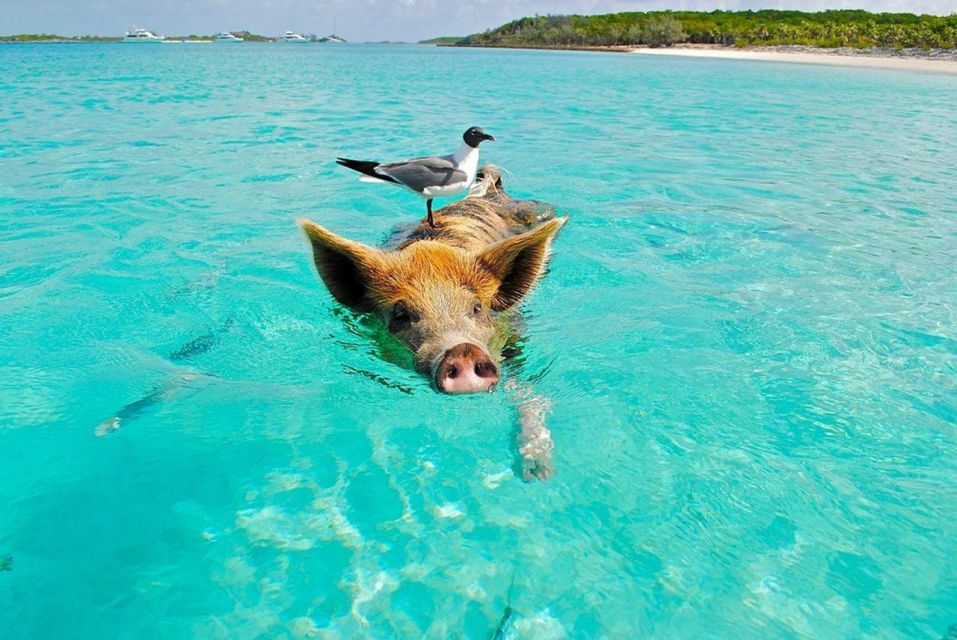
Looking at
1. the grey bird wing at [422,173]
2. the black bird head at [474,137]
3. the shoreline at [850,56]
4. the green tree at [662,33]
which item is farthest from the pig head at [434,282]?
the green tree at [662,33]

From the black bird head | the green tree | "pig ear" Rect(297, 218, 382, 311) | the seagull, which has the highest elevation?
the green tree

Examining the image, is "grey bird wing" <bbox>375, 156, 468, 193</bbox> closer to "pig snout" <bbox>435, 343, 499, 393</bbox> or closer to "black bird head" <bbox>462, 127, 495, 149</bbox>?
"black bird head" <bbox>462, 127, 495, 149</bbox>

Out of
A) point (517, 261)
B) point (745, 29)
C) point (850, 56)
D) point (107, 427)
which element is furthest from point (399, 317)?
point (745, 29)

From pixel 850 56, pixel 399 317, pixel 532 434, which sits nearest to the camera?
pixel 532 434

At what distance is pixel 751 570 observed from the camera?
357 centimetres

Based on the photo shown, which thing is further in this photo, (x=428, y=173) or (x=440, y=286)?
(x=428, y=173)

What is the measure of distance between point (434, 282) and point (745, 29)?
12536 cm

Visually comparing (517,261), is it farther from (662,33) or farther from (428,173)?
(662,33)

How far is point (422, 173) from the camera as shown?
7168 mm

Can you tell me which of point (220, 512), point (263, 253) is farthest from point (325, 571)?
point (263, 253)

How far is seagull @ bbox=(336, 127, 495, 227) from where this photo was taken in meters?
7.15

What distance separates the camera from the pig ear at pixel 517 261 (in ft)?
17.0

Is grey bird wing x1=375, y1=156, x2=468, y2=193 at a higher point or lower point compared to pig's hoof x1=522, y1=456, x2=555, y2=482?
higher

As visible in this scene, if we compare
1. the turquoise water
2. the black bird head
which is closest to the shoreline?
the turquoise water
